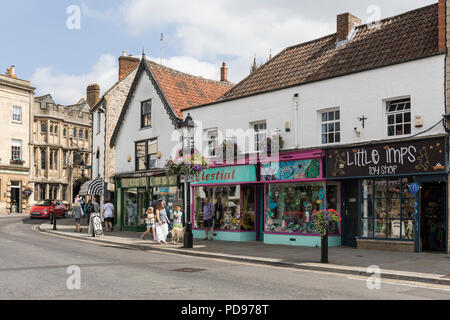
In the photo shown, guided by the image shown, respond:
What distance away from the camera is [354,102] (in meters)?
17.6

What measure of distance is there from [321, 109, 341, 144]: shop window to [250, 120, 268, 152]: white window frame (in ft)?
9.30

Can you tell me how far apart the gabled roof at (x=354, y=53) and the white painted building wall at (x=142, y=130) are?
4265 mm

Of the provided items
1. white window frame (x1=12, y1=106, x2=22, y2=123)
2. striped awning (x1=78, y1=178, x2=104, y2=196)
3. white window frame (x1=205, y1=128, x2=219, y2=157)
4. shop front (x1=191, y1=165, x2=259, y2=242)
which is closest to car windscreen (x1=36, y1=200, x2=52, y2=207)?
striped awning (x1=78, y1=178, x2=104, y2=196)

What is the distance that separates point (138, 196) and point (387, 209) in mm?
15698

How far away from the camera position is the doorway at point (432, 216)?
1603cm

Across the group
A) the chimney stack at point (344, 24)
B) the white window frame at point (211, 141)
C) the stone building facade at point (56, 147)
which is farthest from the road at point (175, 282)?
the stone building facade at point (56, 147)

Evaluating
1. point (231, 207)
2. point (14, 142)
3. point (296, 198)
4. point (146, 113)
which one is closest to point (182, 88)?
point (146, 113)

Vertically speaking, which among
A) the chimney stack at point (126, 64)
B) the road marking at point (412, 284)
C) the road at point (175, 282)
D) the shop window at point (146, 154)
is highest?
the chimney stack at point (126, 64)

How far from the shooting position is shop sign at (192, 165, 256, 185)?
20719mm

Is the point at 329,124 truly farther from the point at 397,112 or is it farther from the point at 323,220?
the point at 323,220

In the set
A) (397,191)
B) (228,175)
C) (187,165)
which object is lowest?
(397,191)

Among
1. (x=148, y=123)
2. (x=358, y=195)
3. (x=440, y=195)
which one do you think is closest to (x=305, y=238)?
(x=358, y=195)

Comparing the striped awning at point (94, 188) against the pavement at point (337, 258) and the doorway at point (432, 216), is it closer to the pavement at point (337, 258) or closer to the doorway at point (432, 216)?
the pavement at point (337, 258)
